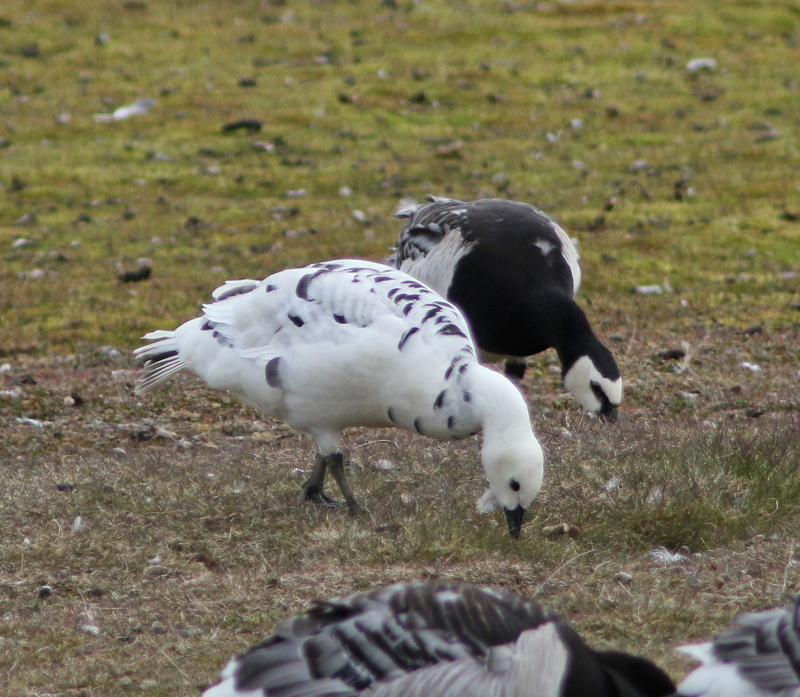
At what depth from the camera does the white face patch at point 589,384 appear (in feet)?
24.5

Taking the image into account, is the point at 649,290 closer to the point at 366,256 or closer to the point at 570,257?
the point at 366,256

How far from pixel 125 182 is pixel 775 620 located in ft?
46.5

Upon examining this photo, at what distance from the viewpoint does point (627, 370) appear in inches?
373

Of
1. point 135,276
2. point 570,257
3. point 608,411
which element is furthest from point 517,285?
point 135,276

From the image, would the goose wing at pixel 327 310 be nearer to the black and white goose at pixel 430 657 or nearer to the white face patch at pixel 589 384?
the white face patch at pixel 589 384

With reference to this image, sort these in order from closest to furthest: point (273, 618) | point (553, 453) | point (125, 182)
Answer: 1. point (273, 618)
2. point (553, 453)
3. point (125, 182)

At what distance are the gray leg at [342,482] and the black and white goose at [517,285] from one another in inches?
81.6

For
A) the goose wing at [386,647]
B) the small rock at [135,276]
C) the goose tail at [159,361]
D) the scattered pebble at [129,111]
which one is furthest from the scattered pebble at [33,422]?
the scattered pebble at [129,111]

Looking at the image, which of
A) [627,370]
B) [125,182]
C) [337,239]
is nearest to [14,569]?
[627,370]

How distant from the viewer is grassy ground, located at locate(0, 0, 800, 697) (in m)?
5.20

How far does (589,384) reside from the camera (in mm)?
7555

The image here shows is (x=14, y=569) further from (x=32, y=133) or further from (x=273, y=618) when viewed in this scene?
(x=32, y=133)

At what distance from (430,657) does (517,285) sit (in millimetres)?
4659

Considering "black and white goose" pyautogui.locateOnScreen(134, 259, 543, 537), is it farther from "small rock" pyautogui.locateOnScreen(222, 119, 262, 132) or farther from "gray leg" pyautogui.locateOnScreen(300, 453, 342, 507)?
"small rock" pyautogui.locateOnScreen(222, 119, 262, 132)
